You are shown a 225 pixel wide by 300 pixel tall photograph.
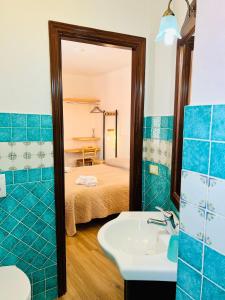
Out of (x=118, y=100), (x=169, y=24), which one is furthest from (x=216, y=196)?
(x=118, y=100)

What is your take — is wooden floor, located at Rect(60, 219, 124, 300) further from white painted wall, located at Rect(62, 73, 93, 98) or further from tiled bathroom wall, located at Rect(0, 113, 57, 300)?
white painted wall, located at Rect(62, 73, 93, 98)

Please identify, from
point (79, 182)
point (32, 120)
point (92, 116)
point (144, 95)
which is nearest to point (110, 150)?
point (92, 116)

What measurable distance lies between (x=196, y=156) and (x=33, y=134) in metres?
1.29

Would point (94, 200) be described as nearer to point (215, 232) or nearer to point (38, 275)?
point (38, 275)

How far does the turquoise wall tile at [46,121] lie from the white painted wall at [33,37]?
45 millimetres

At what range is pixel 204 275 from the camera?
0.67 metres

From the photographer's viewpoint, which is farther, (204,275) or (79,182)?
(79,182)

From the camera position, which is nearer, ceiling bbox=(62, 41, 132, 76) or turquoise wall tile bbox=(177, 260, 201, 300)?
turquoise wall tile bbox=(177, 260, 201, 300)

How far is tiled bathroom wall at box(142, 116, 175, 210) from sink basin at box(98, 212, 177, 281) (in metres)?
0.27

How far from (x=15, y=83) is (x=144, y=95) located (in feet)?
3.38

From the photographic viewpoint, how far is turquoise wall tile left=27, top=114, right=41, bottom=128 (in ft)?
5.37

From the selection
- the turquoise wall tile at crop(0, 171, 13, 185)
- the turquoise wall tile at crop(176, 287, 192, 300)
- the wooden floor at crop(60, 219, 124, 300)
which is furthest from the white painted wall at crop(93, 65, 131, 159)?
the turquoise wall tile at crop(176, 287, 192, 300)

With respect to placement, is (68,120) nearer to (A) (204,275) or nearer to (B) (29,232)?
(B) (29,232)

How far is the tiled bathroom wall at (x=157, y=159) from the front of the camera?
71.6 inches
